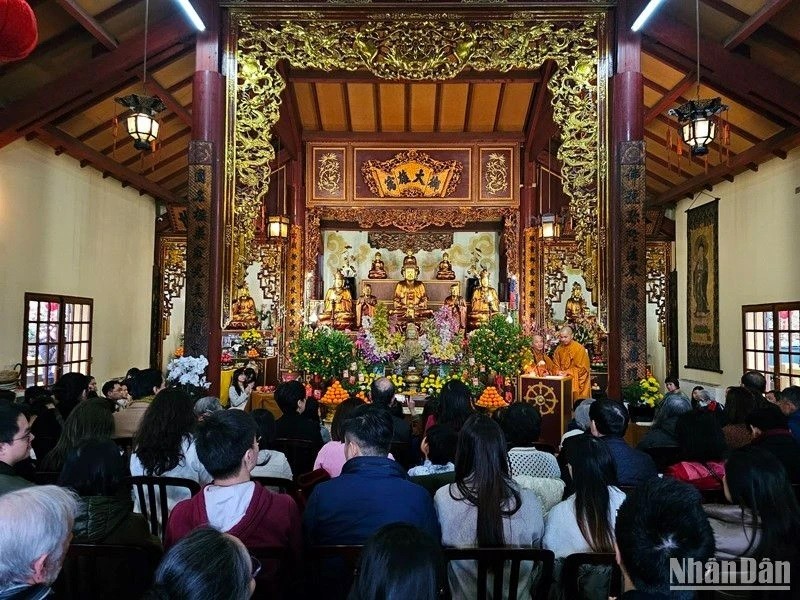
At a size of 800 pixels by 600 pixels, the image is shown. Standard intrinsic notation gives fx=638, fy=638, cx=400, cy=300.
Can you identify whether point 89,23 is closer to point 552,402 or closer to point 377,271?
point 552,402

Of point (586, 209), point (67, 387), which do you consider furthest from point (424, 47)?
point (67, 387)

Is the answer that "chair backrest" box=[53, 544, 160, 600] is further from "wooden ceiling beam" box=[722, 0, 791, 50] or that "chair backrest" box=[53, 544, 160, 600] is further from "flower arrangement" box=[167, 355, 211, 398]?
"wooden ceiling beam" box=[722, 0, 791, 50]

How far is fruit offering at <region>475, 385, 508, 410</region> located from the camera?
228 inches

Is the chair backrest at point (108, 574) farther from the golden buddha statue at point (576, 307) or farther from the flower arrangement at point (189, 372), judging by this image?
the golden buddha statue at point (576, 307)

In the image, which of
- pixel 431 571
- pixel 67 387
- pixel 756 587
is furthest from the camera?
pixel 67 387

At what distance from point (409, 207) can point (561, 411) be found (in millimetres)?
5483

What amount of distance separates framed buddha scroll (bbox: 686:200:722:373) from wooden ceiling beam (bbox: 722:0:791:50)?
3723 millimetres

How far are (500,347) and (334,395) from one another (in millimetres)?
1630

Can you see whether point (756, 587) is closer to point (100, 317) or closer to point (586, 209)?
point (586, 209)

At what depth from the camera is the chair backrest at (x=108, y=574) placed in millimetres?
1780

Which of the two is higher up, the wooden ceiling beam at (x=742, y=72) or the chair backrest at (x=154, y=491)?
the wooden ceiling beam at (x=742, y=72)

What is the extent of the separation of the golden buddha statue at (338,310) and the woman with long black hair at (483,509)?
9.03 metres

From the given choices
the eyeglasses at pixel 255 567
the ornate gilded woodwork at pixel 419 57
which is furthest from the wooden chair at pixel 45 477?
the ornate gilded woodwork at pixel 419 57

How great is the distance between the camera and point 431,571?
1.12 meters
